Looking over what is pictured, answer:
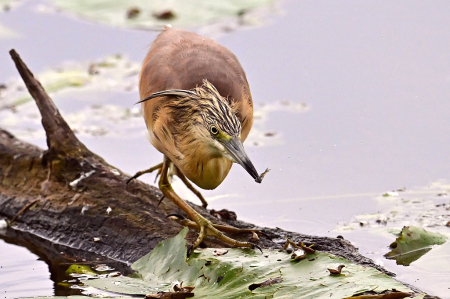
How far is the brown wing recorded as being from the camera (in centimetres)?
484

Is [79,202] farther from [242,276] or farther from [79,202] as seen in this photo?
[242,276]

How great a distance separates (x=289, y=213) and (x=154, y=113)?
1421mm

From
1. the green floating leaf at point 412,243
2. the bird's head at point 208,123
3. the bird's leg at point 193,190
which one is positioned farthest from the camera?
the bird's leg at point 193,190

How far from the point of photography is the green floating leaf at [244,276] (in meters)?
3.66

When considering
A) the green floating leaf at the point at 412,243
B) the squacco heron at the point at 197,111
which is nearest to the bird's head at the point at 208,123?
the squacco heron at the point at 197,111

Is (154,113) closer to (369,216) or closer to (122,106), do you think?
(369,216)

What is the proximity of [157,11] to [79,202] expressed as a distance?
4.43m

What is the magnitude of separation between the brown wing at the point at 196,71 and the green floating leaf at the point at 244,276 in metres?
1.08

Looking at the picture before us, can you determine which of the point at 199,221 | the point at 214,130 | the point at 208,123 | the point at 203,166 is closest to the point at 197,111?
the point at 208,123

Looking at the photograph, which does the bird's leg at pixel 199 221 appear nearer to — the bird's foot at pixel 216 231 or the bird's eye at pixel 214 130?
the bird's foot at pixel 216 231

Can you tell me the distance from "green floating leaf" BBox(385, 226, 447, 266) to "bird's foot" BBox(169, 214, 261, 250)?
3.34ft

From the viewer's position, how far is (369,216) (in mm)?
5609

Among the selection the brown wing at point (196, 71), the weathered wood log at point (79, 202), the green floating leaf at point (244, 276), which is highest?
the brown wing at point (196, 71)

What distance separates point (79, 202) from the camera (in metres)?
5.21
